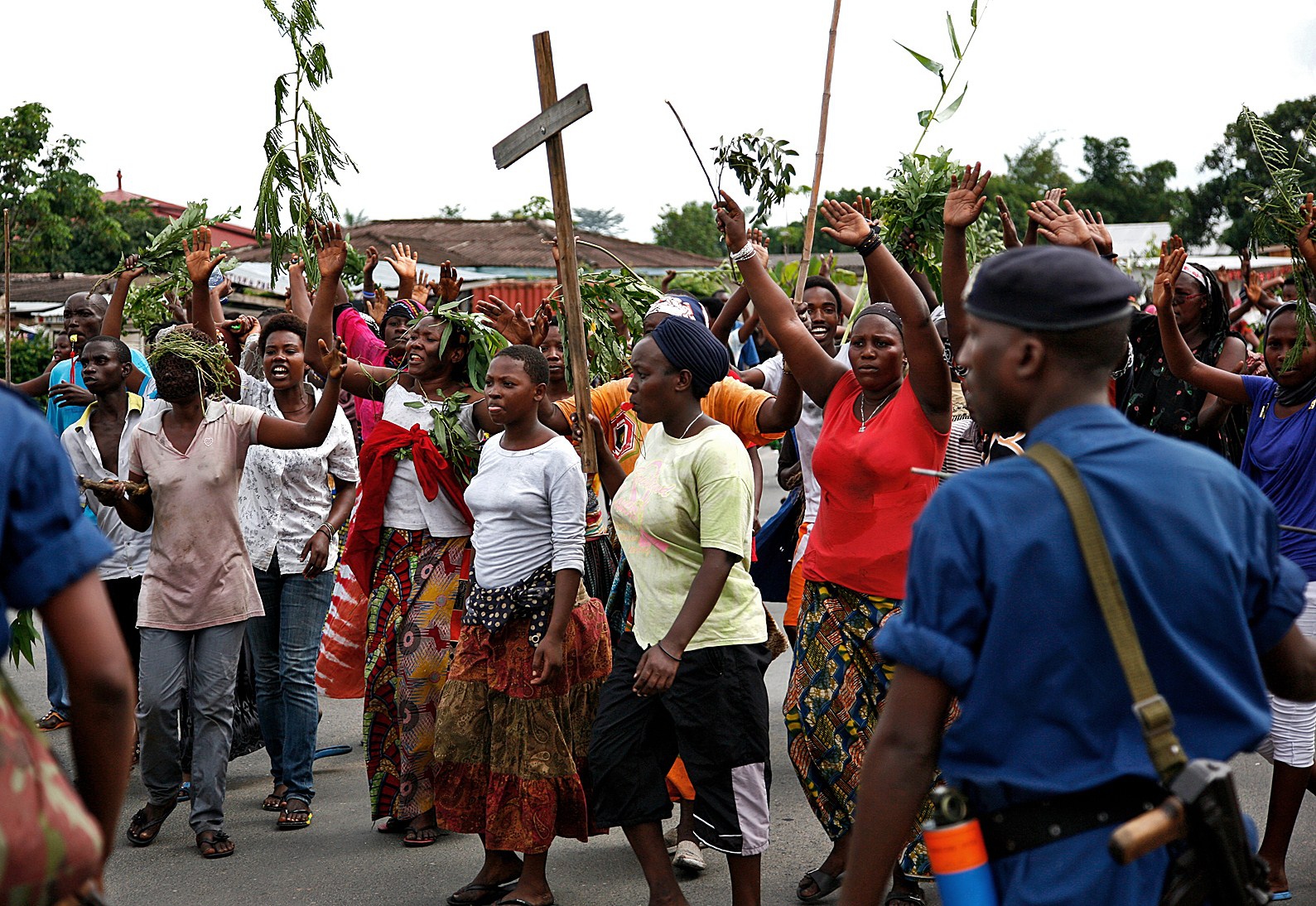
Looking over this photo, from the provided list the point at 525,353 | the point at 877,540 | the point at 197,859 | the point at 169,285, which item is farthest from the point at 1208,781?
the point at 169,285

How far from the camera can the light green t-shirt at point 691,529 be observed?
4.38m

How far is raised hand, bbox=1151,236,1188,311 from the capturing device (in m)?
5.26

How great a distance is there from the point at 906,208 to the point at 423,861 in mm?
3458

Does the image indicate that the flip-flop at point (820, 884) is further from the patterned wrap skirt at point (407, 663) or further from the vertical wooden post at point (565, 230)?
the vertical wooden post at point (565, 230)

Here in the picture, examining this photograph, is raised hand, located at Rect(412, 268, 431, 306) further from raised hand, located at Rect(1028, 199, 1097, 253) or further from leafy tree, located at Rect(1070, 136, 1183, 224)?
leafy tree, located at Rect(1070, 136, 1183, 224)

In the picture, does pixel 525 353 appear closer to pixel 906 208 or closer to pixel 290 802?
pixel 906 208

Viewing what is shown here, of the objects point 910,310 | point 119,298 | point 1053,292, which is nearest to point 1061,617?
point 1053,292

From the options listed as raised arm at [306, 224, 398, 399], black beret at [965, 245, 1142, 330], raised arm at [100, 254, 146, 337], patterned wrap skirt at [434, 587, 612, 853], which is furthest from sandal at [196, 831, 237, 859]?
black beret at [965, 245, 1142, 330]

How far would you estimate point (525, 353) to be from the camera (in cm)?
529

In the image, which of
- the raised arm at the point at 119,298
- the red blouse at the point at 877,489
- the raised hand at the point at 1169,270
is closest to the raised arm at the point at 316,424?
the red blouse at the point at 877,489

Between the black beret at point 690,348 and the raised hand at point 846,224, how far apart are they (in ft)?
1.86

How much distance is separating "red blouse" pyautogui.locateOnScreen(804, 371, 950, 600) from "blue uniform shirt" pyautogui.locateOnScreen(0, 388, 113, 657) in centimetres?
297

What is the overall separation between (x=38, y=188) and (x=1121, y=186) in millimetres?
55352

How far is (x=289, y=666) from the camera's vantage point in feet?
20.5
